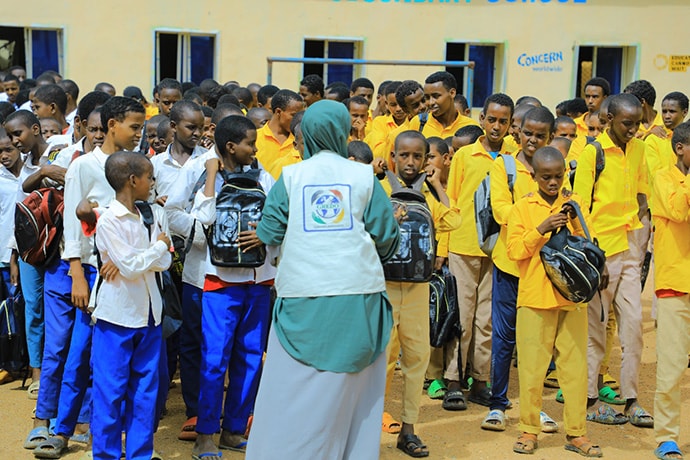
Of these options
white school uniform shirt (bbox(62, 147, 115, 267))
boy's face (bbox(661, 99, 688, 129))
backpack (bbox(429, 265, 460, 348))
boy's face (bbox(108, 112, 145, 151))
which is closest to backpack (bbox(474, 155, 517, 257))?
backpack (bbox(429, 265, 460, 348))

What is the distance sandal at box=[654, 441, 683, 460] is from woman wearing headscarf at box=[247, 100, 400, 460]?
2221 mm

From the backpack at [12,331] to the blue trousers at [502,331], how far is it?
10.5 feet

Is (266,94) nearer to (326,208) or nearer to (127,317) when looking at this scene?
(127,317)

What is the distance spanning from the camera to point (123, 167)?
484 centimetres

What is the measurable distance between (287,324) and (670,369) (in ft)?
8.57

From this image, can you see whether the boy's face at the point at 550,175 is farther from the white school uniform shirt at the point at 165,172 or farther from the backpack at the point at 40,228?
the backpack at the point at 40,228

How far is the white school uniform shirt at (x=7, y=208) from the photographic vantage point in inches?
253

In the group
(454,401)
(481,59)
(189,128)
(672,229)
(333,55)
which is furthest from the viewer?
(481,59)

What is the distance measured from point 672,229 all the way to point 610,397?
61.7 inches

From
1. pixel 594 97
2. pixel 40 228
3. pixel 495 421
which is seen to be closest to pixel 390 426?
pixel 495 421

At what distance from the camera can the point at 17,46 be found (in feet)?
55.3

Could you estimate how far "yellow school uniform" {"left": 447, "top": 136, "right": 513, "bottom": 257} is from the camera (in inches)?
259

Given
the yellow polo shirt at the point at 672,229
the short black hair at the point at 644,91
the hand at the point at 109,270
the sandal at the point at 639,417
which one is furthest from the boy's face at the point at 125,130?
the short black hair at the point at 644,91

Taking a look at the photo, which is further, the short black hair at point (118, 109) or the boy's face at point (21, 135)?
the boy's face at point (21, 135)
